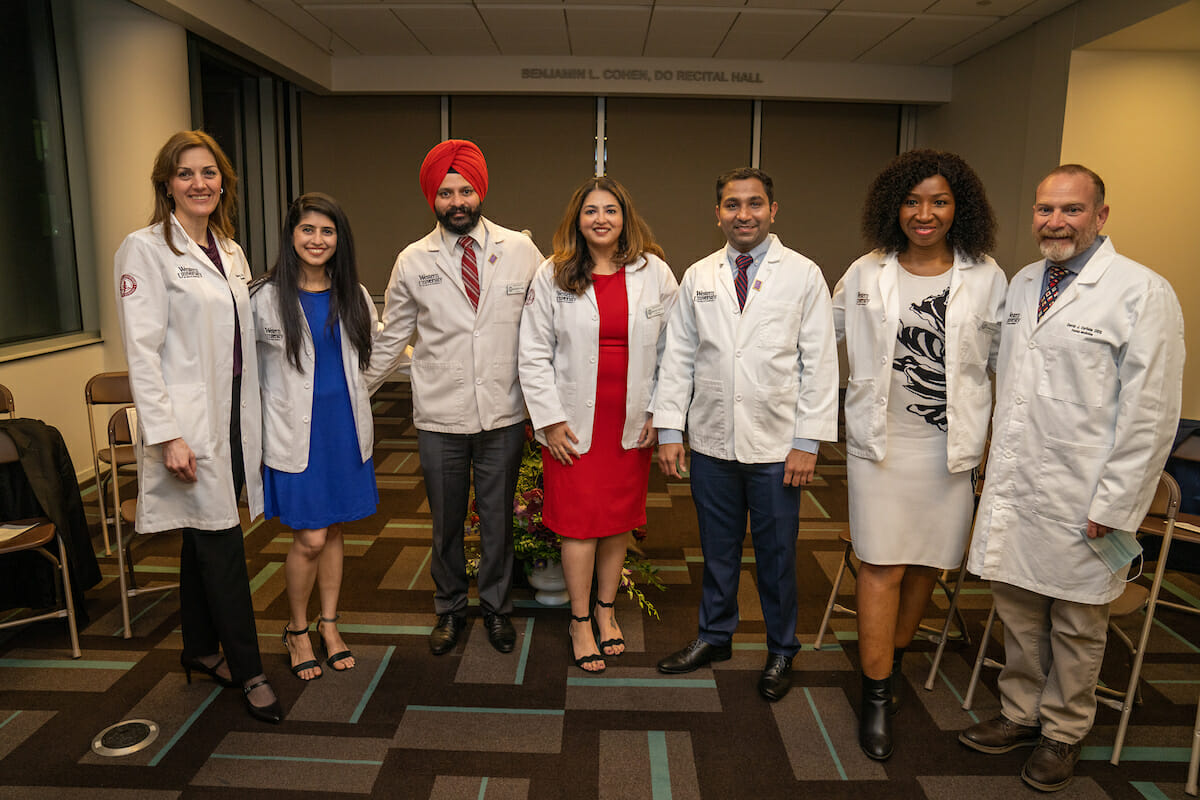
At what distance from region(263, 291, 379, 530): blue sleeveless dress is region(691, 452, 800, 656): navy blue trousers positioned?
1.18 meters

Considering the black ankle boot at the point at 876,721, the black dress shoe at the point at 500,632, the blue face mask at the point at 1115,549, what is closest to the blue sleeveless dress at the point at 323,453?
the black dress shoe at the point at 500,632

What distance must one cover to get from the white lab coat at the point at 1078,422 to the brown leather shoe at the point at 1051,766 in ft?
1.50

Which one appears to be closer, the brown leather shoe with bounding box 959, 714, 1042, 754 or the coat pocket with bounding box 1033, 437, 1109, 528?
the coat pocket with bounding box 1033, 437, 1109, 528

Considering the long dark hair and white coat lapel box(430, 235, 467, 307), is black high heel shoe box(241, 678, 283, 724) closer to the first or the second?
the long dark hair

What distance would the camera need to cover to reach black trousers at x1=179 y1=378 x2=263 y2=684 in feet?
8.07

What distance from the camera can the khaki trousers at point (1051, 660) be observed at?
2186 millimetres

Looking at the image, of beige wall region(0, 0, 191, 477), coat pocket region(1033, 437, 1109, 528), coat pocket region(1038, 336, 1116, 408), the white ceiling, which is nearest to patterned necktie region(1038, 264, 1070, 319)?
coat pocket region(1038, 336, 1116, 408)

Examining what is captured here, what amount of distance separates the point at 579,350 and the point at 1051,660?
67.2 inches

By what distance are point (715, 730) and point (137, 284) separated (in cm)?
214

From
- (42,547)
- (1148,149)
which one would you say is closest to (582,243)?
(42,547)

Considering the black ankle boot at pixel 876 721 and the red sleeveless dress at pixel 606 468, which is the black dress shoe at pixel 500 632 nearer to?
the red sleeveless dress at pixel 606 468

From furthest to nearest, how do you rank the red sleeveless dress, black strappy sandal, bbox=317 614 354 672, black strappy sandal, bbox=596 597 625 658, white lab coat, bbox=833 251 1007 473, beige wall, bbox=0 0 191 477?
beige wall, bbox=0 0 191 477
black strappy sandal, bbox=596 597 625 658
black strappy sandal, bbox=317 614 354 672
the red sleeveless dress
white lab coat, bbox=833 251 1007 473

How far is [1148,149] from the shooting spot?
545 cm

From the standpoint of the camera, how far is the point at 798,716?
8.32 feet
